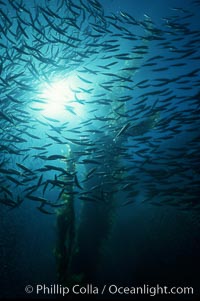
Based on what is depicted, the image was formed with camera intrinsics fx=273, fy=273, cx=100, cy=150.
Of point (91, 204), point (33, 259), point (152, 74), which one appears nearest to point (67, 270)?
point (91, 204)

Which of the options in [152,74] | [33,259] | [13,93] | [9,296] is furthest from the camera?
[33,259]

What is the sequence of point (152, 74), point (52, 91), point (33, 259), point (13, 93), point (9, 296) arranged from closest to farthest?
1. point (13, 93)
2. point (52, 91)
3. point (152, 74)
4. point (9, 296)
5. point (33, 259)

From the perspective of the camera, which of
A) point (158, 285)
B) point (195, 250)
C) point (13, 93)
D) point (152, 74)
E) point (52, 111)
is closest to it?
point (13, 93)

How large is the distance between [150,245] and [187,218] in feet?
13.6

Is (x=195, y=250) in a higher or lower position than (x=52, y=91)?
lower

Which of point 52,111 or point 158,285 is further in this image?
point 158,285

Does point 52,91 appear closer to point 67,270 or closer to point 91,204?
point 91,204

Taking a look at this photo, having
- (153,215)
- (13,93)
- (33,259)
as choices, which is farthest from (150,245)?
(13,93)

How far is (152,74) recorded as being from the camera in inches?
510

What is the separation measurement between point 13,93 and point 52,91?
220cm

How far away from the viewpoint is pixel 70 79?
1080cm

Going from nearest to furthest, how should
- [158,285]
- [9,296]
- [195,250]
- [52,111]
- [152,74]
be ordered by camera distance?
1. [52,111]
2. [152,74]
3. [158,285]
4. [195,250]
5. [9,296]

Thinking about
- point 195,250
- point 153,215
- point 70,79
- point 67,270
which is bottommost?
point 67,270

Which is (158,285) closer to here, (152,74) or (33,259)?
(33,259)
